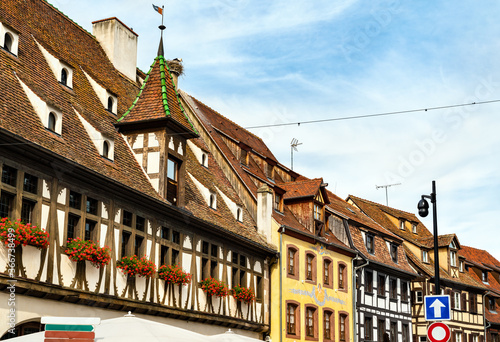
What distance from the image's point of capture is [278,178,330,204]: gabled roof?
3672 cm

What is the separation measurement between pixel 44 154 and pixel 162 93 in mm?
8293

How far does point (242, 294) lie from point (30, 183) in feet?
39.9

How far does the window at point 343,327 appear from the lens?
3734 cm

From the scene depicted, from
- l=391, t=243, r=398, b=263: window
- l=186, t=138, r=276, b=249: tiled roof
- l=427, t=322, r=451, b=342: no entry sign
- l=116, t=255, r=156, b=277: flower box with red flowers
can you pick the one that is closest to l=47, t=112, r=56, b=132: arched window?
l=116, t=255, r=156, b=277: flower box with red flowers

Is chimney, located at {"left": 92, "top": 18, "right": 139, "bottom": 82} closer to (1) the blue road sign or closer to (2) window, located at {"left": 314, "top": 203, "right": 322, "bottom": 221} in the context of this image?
(2) window, located at {"left": 314, "top": 203, "right": 322, "bottom": 221}

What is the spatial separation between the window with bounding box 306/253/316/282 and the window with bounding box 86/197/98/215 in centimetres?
1550

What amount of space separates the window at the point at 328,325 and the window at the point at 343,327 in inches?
38.4

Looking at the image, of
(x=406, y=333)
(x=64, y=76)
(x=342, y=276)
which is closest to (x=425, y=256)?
(x=406, y=333)

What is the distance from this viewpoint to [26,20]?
24.3 meters

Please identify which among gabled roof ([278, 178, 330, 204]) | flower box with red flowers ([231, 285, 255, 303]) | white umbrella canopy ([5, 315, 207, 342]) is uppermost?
gabled roof ([278, 178, 330, 204])

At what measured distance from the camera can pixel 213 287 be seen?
89.6 ft

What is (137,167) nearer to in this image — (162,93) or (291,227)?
(162,93)

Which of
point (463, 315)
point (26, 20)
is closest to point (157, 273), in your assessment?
point (26, 20)

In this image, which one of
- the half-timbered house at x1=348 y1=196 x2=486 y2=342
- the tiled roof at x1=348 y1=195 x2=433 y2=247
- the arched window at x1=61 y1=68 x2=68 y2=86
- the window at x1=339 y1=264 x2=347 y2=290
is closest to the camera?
the arched window at x1=61 y1=68 x2=68 y2=86
